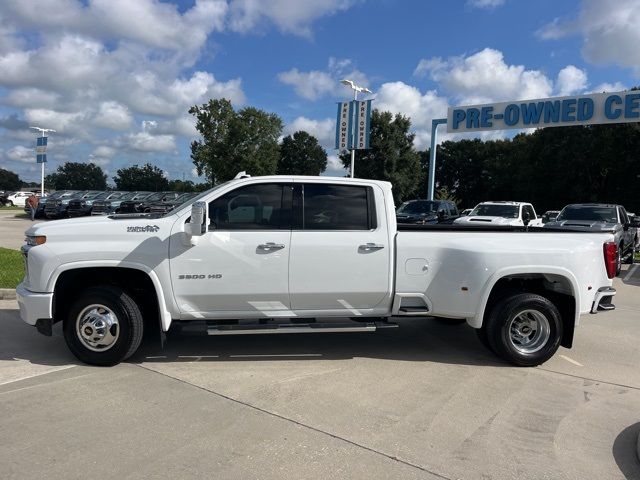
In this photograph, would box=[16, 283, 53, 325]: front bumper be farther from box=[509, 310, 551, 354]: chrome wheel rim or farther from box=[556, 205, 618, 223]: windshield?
box=[556, 205, 618, 223]: windshield

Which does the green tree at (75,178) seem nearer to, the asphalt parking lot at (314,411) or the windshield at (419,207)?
the windshield at (419,207)

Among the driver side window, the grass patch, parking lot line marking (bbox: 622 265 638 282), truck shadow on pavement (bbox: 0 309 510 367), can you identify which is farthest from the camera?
parking lot line marking (bbox: 622 265 638 282)

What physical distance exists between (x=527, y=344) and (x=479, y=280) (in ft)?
3.23

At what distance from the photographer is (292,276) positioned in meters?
5.15

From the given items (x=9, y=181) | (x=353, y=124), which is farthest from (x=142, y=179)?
(x=353, y=124)

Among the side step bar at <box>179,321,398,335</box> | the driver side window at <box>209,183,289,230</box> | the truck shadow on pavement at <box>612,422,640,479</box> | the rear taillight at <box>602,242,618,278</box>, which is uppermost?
the driver side window at <box>209,183,289,230</box>

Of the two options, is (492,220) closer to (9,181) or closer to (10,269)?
(10,269)

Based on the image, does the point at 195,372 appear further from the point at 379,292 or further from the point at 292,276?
the point at 379,292

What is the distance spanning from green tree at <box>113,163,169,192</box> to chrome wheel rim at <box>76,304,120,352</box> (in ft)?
343

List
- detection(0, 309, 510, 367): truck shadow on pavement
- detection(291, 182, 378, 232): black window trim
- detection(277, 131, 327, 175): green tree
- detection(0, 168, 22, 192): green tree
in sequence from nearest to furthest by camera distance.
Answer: detection(291, 182, 378, 232): black window trim
detection(0, 309, 510, 367): truck shadow on pavement
detection(277, 131, 327, 175): green tree
detection(0, 168, 22, 192): green tree

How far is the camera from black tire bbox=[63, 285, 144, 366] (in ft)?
16.5

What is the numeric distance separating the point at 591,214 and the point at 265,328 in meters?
13.9

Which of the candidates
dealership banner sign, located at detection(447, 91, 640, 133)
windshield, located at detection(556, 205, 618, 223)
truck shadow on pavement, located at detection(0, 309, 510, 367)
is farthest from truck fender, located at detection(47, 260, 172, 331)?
dealership banner sign, located at detection(447, 91, 640, 133)

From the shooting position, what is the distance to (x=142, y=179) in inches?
4215
